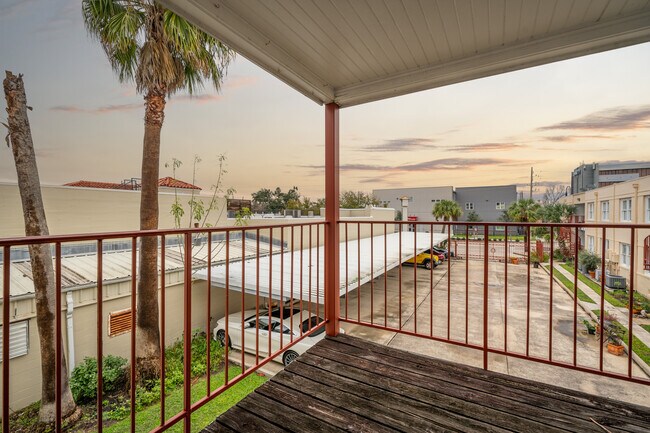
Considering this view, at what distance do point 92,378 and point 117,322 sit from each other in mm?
999

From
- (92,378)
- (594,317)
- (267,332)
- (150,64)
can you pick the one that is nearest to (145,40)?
(150,64)

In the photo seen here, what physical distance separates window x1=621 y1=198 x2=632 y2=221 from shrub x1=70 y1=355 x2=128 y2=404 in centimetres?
1781

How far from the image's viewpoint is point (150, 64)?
5.07 meters

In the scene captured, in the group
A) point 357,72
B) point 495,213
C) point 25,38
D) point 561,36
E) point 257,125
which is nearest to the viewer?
point 561,36

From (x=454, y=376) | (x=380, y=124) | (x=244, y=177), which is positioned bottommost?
(x=454, y=376)

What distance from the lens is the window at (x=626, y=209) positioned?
457 inches

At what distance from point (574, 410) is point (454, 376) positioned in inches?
23.5

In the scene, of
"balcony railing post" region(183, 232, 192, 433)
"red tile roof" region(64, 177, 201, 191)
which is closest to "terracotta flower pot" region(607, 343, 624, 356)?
"balcony railing post" region(183, 232, 192, 433)

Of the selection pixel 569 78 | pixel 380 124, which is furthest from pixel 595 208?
pixel 380 124

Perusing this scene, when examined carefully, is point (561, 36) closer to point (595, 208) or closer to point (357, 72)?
point (357, 72)

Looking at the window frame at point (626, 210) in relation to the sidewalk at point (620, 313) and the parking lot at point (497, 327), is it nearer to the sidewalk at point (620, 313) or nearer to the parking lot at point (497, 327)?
the sidewalk at point (620, 313)

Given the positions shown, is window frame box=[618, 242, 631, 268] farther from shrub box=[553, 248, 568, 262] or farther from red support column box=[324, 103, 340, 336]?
red support column box=[324, 103, 340, 336]

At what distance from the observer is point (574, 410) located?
1529 millimetres

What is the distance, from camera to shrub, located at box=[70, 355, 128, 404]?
16.7 ft
